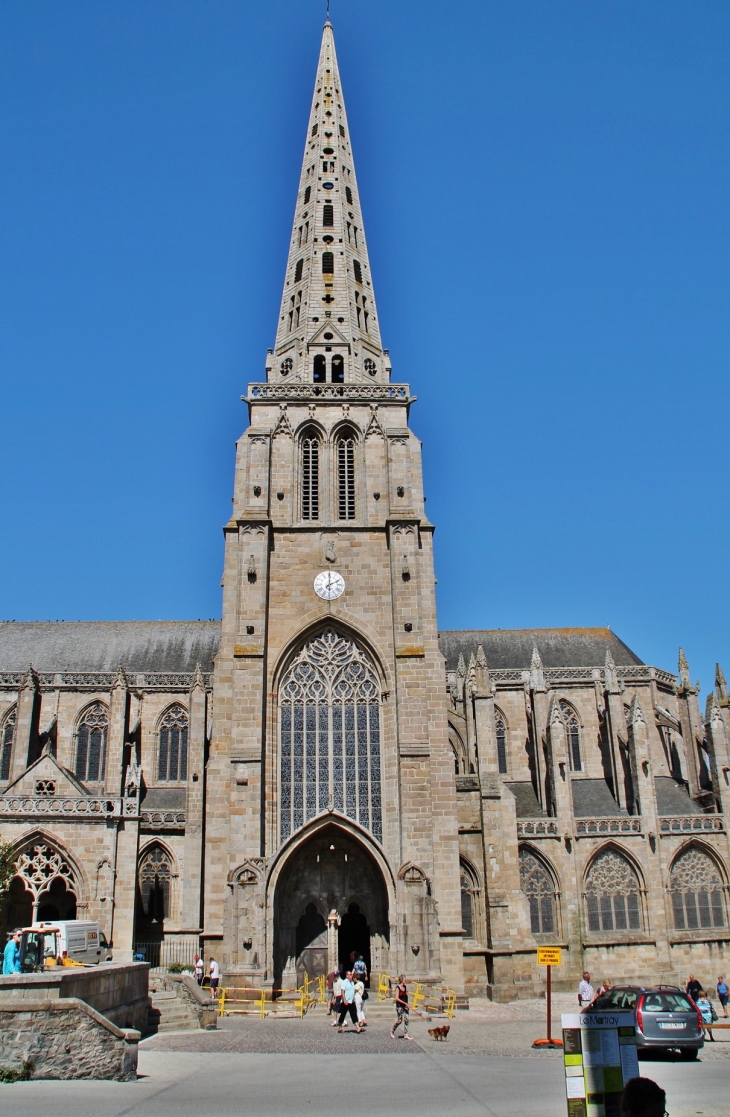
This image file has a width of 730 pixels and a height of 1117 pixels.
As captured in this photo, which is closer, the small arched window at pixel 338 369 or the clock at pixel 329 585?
the clock at pixel 329 585

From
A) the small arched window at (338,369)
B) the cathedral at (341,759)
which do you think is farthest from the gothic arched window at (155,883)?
the small arched window at (338,369)

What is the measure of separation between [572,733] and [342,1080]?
30474mm

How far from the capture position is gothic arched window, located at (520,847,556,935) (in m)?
35.2

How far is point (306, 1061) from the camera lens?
1620cm

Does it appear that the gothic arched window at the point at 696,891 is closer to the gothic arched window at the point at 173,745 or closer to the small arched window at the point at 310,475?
the small arched window at the point at 310,475

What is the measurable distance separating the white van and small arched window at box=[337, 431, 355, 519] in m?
16.7

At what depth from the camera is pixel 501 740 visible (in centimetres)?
4256

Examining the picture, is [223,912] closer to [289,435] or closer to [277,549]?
[277,549]

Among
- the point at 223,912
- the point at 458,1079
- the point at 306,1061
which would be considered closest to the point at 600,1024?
the point at 458,1079

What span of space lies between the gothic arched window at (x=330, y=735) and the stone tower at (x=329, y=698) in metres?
0.05

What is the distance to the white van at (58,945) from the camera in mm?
19216

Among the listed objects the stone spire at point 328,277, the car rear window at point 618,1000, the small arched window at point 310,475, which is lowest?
the car rear window at point 618,1000

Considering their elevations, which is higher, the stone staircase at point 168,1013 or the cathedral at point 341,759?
the cathedral at point 341,759

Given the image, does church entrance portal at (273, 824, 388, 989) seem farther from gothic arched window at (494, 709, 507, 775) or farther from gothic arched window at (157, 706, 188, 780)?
gothic arched window at (494, 709, 507, 775)
